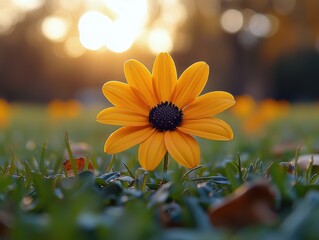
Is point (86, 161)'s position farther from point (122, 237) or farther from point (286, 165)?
point (122, 237)

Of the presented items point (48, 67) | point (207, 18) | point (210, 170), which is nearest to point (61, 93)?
point (48, 67)

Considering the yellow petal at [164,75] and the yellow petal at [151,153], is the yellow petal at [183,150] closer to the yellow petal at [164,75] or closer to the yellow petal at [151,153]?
the yellow petal at [151,153]

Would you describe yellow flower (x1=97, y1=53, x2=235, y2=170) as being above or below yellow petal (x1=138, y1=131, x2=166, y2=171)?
above

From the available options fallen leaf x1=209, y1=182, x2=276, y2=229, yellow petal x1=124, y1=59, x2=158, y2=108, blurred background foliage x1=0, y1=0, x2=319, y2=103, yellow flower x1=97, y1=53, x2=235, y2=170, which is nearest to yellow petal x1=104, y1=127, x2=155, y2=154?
yellow flower x1=97, y1=53, x2=235, y2=170

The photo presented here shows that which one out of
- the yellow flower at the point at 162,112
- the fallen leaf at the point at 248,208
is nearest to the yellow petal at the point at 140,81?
the yellow flower at the point at 162,112

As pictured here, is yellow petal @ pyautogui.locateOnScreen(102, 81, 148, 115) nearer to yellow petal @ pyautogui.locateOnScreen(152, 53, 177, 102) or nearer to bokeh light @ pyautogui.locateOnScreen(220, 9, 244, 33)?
yellow petal @ pyautogui.locateOnScreen(152, 53, 177, 102)

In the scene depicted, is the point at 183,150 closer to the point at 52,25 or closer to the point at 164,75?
the point at 164,75

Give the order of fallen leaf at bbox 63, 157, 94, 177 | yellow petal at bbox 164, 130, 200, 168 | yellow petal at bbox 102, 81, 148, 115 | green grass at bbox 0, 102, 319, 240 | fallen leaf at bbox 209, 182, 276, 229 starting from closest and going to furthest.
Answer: green grass at bbox 0, 102, 319, 240 < fallen leaf at bbox 209, 182, 276, 229 < yellow petal at bbox 164, 130, 200, 168 < yellow petal at bbox 102, 81, 148, 115 < fallen leaf at bbox 63, 157, 94, 177
